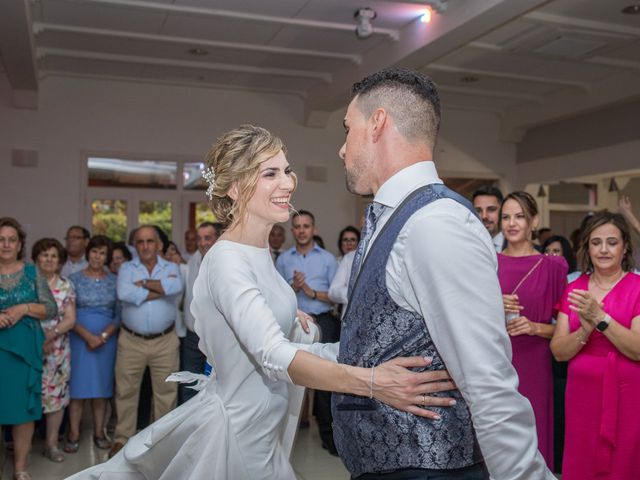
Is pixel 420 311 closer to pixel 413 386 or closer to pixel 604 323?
pixel 413 386

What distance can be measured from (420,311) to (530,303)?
2232 millimetres

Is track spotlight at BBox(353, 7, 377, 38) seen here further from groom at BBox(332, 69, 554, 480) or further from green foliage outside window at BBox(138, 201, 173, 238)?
groom at BBox(332, 69, 554, 480)

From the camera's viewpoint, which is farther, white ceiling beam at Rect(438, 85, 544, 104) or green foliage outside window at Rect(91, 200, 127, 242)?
white ceiling beam at Rect(438, 85, 544, 104)

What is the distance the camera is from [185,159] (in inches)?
371

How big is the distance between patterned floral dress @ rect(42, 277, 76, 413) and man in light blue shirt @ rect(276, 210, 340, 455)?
1694 millimetres

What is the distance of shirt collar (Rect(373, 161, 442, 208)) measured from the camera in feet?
4.74

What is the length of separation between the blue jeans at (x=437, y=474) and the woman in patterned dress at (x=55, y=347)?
13.1 feet

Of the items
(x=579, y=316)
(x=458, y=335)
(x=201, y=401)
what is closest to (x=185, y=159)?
(x=579, y=316)

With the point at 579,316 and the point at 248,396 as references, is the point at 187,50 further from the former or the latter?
the point at 248,396

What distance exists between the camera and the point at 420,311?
1.33 meters

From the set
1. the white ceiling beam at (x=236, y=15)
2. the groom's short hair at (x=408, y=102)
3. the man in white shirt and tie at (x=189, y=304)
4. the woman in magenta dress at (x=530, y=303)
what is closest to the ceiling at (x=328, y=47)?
the white ceiling beam at (x=236, y=15)

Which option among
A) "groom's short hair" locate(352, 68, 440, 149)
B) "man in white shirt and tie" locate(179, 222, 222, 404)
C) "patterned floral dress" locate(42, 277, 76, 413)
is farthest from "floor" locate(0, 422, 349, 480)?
"groom's short hair" locate(352, 68, 440, 149)

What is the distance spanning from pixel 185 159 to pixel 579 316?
709 centimetres

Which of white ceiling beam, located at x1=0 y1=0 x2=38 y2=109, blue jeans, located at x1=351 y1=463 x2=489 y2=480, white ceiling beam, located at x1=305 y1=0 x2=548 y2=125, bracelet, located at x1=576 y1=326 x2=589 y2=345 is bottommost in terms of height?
blue jeans, located at x1=351 y1=463 x2=489 y2=480
